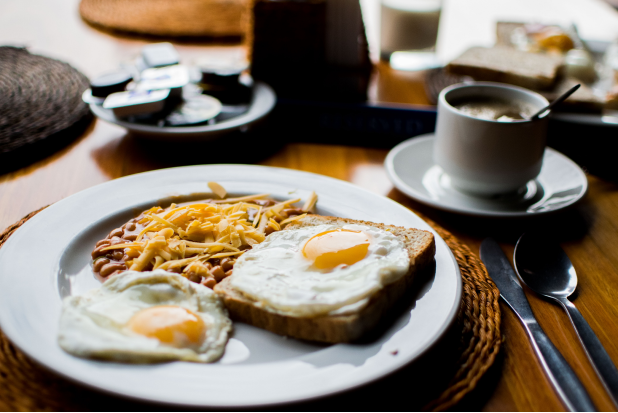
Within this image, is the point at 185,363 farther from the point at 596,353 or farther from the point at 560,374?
the point at 596,353

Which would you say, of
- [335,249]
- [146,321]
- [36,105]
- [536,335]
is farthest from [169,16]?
[536,335]

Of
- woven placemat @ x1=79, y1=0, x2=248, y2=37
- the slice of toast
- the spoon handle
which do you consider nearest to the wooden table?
the spoon handle

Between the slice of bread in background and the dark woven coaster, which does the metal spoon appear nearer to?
the slice of bread in background

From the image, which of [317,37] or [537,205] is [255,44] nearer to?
[317,37]

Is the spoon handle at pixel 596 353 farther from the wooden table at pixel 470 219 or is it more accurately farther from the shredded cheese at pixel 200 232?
the shredded cheese at pixel 200 232

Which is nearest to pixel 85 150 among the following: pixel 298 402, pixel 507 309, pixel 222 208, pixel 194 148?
pixel 194 148
